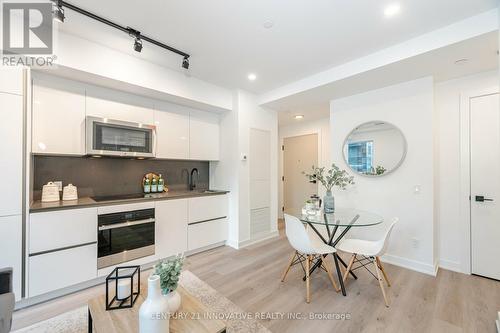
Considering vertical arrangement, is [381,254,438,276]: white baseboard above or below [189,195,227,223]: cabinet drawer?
below

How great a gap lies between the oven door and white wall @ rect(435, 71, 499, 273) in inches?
147

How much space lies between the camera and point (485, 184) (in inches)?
102

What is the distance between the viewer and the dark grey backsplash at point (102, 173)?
2.55 metres

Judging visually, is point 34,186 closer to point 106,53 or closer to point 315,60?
point 106,53

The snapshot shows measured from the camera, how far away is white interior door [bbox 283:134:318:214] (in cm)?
511

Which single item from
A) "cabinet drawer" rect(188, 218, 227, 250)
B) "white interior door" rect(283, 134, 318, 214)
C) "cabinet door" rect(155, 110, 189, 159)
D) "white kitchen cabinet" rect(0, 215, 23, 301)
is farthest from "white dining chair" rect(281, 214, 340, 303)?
"white interior door" rect(283, 134, 318, 214)

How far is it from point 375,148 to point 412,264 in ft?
5.14

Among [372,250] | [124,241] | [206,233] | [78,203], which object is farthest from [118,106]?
[372,250]

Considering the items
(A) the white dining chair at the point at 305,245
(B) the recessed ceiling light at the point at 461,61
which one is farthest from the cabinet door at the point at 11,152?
(B) the recessed ceiling light at the point at 461,61

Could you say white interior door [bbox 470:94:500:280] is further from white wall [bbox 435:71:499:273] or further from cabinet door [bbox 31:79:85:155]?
cabinet door [bbox 31:79:85:155]

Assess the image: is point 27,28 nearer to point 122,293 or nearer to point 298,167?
point 122,293

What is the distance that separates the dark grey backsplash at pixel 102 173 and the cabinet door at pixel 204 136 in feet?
1.39

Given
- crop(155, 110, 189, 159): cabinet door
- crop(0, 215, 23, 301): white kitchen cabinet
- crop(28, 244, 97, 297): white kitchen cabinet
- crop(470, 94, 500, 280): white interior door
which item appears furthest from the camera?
crop(155, 110, 189, 159): cabinet door

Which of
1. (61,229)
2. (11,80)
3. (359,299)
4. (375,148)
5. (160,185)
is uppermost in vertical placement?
(11,80)
